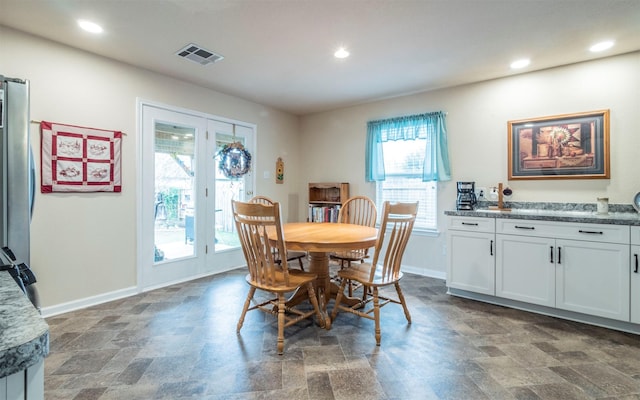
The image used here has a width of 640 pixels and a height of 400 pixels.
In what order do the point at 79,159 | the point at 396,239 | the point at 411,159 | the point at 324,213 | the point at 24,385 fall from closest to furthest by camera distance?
1. the point at 24,385
2. the point at 396,239
3. the point at 79,159
4. the point at 411,159
5. the point at 324,213

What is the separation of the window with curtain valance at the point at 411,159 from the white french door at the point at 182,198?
6.47 ft

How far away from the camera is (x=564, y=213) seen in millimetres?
2879

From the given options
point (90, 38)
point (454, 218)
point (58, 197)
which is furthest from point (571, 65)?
point (58, 197)

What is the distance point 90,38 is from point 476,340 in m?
4.02

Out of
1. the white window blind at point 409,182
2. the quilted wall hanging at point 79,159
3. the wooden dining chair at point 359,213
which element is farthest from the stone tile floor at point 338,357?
the white window blind at point 409,182

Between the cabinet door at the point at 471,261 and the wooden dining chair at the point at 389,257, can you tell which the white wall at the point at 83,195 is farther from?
the cabinet door at the point at 471,261

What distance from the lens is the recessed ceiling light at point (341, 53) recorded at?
277 cm

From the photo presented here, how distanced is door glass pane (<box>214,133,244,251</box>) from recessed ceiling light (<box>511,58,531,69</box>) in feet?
11.2

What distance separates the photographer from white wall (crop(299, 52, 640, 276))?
286 centimetres

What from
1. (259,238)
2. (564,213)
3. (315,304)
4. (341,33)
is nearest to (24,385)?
(259,238)

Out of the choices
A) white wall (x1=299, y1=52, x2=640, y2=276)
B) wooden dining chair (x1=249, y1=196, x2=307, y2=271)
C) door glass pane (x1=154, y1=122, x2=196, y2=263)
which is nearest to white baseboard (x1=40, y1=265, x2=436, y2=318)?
door glass pane (x1=154, y1=122, x2=196, y2=263)

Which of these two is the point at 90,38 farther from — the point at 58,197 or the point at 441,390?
the point at 441,390

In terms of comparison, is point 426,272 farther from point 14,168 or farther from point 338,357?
point 14,168

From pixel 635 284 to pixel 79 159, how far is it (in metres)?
4.83
